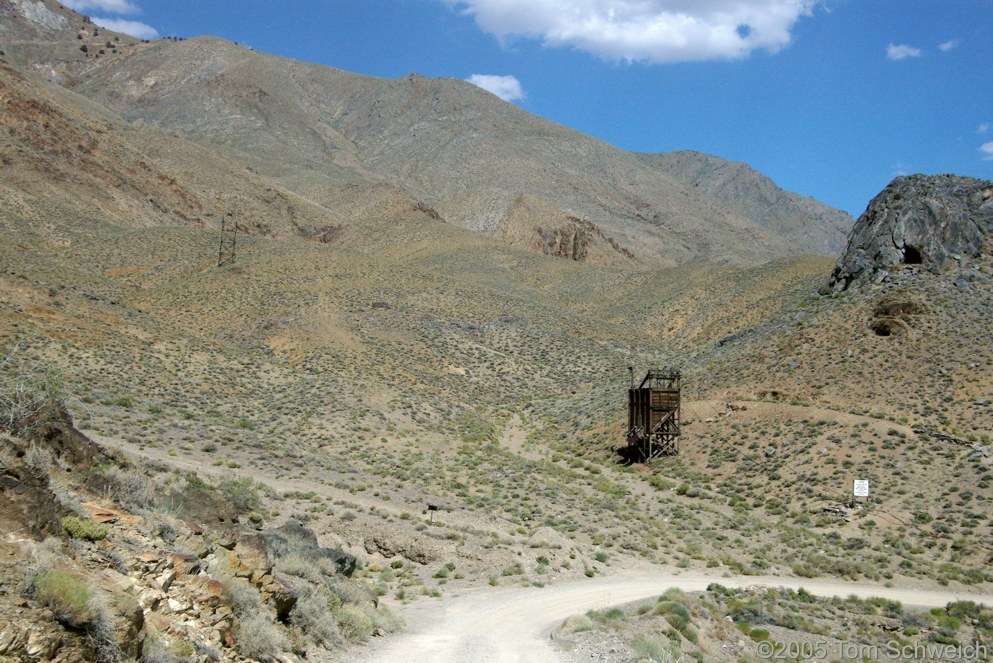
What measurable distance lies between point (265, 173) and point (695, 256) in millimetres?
71688

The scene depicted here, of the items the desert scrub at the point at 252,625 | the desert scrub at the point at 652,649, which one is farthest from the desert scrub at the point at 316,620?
the desert scrub at the point at 652,649

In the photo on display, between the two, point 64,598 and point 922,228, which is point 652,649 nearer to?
point 64,598

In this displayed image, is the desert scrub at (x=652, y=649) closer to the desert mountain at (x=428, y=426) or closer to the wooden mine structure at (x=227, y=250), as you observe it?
the desert mountain at (x=428, y=426)

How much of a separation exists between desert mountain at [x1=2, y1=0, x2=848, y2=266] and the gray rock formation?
67.2 meters

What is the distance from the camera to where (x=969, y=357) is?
33.2 m

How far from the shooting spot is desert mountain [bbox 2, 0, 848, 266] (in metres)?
130

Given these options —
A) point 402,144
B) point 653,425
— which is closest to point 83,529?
point 653,425

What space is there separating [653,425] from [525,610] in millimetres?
19481

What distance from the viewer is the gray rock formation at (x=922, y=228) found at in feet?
134

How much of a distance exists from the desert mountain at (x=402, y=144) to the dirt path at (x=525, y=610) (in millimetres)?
93134

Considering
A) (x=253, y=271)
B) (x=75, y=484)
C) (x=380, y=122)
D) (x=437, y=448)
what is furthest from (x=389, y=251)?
(x=380, y=122)

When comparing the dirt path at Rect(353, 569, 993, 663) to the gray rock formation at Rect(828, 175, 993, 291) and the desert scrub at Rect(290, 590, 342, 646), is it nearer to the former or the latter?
the desert scrub at Rect(290, 590, 342, 646)

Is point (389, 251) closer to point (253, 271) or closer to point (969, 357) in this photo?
point (253, 271)

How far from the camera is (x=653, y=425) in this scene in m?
33.4
